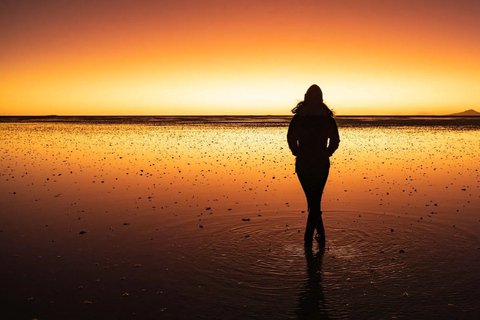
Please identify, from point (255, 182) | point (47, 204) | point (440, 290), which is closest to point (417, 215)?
point (440, 290)

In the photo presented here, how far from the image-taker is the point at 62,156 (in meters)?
27.0

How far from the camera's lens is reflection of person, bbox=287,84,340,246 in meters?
8.88

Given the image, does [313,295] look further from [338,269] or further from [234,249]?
[234,249]

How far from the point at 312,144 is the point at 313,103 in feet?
2.65

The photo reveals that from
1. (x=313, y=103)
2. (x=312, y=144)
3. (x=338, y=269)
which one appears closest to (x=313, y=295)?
(x=338, y=269)

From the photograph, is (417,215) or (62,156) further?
(62,156)

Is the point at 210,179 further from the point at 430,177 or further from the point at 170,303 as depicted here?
the point at 170,303

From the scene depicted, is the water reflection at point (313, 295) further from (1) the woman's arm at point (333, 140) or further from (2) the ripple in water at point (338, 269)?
(1) the woman's arm at point (333, 140)

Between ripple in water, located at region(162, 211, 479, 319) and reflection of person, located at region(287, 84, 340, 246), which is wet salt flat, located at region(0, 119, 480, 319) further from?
reflection of person, located at region(287, 84, 340, 246)

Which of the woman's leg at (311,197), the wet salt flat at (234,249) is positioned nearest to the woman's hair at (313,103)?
the woman's leg at (311,197)

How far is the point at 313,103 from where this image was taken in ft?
29.2

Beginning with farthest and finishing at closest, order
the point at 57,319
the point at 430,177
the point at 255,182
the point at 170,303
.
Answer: the point at 430,177 → the point at 255,182 → the point at 170,303 → the point at 57,319

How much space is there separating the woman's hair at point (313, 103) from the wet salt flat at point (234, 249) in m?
2.70

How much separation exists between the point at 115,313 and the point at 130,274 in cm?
149
